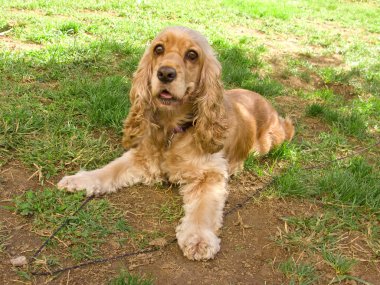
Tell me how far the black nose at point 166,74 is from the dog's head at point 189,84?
99mm

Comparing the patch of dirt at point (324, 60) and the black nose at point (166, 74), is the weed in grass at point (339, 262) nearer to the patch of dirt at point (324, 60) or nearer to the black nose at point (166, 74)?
the black nose at point (166, 74)

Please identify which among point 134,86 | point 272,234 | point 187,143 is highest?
point 134,86

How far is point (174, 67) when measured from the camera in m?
3.17

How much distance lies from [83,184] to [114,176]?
0.94 ft

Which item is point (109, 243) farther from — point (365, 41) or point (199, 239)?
point (365, 41)

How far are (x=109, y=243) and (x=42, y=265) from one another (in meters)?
0.47

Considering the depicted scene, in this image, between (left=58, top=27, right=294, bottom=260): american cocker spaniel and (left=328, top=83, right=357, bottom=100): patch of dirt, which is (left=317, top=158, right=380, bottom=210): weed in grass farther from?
(left=328, top=83, right=357, bottom=100): patch of dirt

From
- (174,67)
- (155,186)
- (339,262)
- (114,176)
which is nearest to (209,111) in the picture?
(174,67)

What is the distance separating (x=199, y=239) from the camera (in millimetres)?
2893

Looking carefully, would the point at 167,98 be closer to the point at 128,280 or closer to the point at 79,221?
the point at 79,221

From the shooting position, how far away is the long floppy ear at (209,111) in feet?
11.4

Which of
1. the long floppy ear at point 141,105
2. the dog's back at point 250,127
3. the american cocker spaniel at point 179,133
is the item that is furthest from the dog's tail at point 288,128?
the long floppy ear at point 141,105

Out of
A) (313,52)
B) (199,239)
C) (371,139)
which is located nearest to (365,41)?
(313,52)

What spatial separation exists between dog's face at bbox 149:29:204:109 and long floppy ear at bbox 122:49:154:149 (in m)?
0.12
